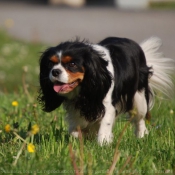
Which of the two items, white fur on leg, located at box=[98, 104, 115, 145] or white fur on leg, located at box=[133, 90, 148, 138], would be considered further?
white fur on leg, located at box=[133, 90, 148, 138]

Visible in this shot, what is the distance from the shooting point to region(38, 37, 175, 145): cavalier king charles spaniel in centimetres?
489

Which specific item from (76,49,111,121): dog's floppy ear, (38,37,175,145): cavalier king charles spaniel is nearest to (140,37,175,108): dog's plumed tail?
(38,37,175,145): cavalier king charles spaniel

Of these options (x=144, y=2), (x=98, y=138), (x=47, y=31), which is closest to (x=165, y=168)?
(x=98, y=138)

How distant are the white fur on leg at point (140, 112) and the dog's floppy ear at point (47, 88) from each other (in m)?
0.93

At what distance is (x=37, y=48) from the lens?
15.8 m

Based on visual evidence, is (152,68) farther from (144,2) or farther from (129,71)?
(144,2)

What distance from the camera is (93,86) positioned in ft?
16.4

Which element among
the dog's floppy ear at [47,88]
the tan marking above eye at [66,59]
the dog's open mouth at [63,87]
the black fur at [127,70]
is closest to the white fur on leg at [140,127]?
the black fur at [127,70]

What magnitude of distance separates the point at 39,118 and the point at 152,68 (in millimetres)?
1276

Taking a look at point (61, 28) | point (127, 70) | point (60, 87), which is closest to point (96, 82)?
point (60, 87)

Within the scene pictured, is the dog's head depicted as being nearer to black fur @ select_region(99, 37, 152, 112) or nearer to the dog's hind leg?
black fur @ select_region(99, 37, 152, 112)

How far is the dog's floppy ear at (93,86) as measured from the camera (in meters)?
4.95

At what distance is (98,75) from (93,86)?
0.10 m

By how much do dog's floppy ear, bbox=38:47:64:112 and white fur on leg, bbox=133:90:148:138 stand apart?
93cm
